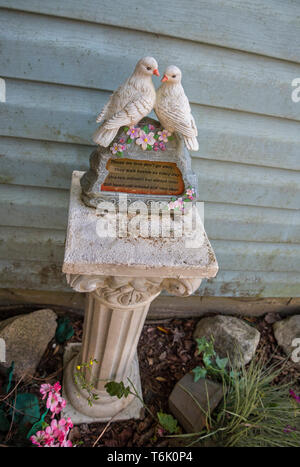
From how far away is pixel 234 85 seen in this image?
5.33 ft

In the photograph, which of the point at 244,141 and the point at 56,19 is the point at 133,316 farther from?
the point at 56,19

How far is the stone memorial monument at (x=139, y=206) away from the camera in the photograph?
3.83ft

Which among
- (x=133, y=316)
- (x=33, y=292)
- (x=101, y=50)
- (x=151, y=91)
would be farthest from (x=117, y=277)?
(x=33, y=292)

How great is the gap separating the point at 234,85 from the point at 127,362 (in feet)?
5.57

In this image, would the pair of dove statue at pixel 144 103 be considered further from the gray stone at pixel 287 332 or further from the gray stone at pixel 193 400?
the gray stone at pixel 287 332

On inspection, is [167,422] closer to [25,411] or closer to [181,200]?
[25,411]

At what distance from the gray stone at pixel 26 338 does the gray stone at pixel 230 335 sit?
4.08ft

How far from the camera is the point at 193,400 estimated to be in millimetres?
1996

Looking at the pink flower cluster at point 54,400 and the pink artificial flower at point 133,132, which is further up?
the pink artificial flower at point 133,132

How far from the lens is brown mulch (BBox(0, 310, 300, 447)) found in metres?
1.94
